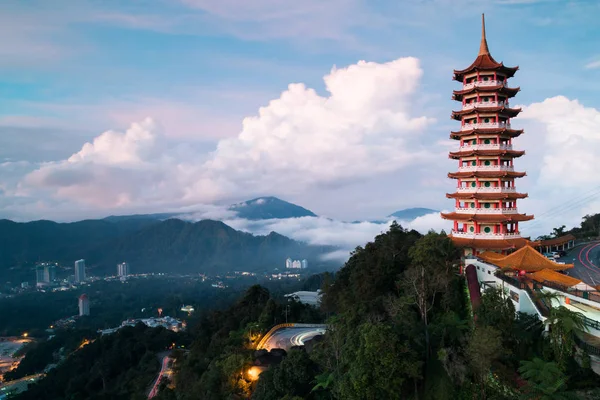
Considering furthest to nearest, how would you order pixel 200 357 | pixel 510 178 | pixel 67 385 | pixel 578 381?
pixel 67 385 < pixel 200 357 < pixel 510 178 < pixel 578 381

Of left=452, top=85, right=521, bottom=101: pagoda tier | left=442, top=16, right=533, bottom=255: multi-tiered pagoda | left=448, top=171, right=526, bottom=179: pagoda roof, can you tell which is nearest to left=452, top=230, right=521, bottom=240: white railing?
left=442, top=16, right=533, bottom=255: multi-tiered pagoda

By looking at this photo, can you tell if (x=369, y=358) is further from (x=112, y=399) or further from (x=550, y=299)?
(x=112, y=399)

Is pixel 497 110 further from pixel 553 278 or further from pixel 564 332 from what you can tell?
pixel 564 332

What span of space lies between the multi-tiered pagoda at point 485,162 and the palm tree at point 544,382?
17.7 meters

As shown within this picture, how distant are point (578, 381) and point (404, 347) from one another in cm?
692

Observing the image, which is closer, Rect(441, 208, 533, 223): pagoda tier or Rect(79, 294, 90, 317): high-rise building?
Rect(441, 208, 533, 223): pagoda tier

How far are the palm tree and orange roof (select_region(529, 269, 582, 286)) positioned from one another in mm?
7399

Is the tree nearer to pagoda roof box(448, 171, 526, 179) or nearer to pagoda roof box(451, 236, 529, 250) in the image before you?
pagoda roof box(451, 236, 529, 250)

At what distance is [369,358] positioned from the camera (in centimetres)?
1839

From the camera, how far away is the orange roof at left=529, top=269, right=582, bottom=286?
70.5 feet

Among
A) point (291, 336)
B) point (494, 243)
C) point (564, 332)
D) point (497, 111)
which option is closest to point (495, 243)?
point (494, 243)

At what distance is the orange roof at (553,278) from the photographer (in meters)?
21.5

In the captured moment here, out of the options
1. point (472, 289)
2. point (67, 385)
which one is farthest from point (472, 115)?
point (67, 385)

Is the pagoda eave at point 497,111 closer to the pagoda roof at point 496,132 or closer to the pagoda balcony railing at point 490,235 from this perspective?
the pagoda roof at point 496,132
